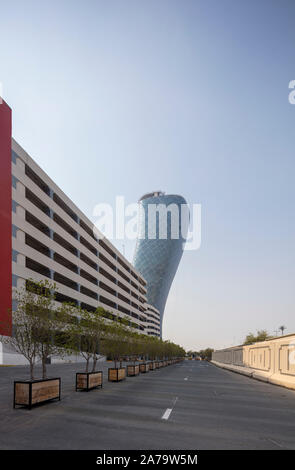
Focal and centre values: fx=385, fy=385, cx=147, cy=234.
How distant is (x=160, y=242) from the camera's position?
177000 millimetres

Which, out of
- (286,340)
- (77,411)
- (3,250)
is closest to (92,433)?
(77,411)

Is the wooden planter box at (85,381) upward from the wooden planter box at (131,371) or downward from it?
upward

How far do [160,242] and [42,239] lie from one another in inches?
4999

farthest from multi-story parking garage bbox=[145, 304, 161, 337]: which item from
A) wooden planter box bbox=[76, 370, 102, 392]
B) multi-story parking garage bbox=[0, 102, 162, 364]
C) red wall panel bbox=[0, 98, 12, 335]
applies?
wooden planter box bbox=[76, 370, 102, 392]

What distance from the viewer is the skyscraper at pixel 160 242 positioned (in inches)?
6973

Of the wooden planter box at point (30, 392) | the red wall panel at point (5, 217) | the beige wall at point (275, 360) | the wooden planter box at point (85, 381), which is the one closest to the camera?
the wooden planter box at point (30, 392)

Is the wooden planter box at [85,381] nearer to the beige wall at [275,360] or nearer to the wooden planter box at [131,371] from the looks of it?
the wooden planter box at [131,371]

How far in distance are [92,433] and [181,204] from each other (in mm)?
182442

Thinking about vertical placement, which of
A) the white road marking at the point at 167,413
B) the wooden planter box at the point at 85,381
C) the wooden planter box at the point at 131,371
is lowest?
the wooden planter box at the point at 131,371

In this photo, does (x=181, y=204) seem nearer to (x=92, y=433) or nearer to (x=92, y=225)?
(x=92, y=225)

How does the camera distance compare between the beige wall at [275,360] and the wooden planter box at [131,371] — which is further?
the wooden planter box at [131,371]

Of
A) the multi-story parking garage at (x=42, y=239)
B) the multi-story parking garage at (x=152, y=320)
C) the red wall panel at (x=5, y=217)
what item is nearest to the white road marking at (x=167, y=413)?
the multi-story parking garage at (x=42, y=239)

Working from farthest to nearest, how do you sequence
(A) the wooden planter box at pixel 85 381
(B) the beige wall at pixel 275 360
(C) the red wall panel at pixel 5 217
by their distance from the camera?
(C) the red wall panel at pixel 5 217 < (B) the beige wall at pixel 275 360 < (A) the wooden planter box at pixel 85 381

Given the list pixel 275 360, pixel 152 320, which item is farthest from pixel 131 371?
pixel 152 320
